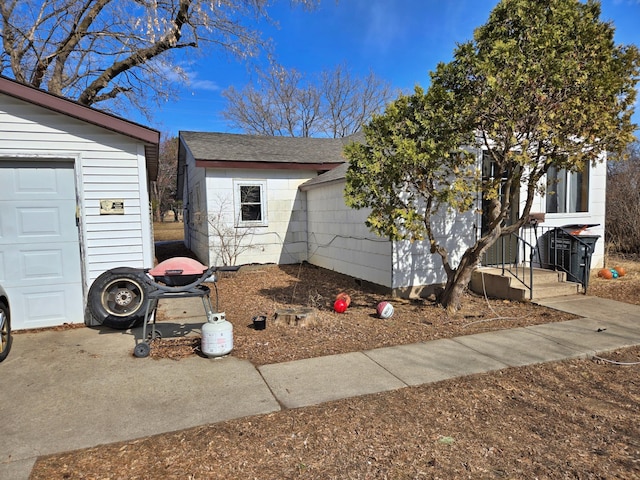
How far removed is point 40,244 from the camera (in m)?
5.67

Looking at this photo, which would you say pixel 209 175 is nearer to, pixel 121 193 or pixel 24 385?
pixel 121 193

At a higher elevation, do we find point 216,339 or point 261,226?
point 261,226

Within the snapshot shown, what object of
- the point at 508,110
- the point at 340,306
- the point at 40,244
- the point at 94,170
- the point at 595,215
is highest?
the point at 508,110

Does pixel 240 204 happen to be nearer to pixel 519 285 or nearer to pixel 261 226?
pixel 261 226

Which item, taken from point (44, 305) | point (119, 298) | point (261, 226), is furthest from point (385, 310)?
point (261, 226)

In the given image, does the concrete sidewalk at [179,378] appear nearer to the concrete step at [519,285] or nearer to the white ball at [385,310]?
the white ball at [385,310]

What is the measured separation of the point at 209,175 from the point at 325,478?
936cm

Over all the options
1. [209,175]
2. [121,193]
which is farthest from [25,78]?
[121,193]

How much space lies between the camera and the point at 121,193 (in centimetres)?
606

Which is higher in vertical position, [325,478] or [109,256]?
[109,256]

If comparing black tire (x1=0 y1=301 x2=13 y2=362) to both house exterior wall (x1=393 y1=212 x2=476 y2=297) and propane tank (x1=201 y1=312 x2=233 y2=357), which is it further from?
house exterior wall (x1=393 y1=212 x2=476 y2=297)

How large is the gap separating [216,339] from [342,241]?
5.26 metres

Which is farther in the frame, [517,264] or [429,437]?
[517,264]

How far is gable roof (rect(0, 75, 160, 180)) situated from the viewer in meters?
5.34
